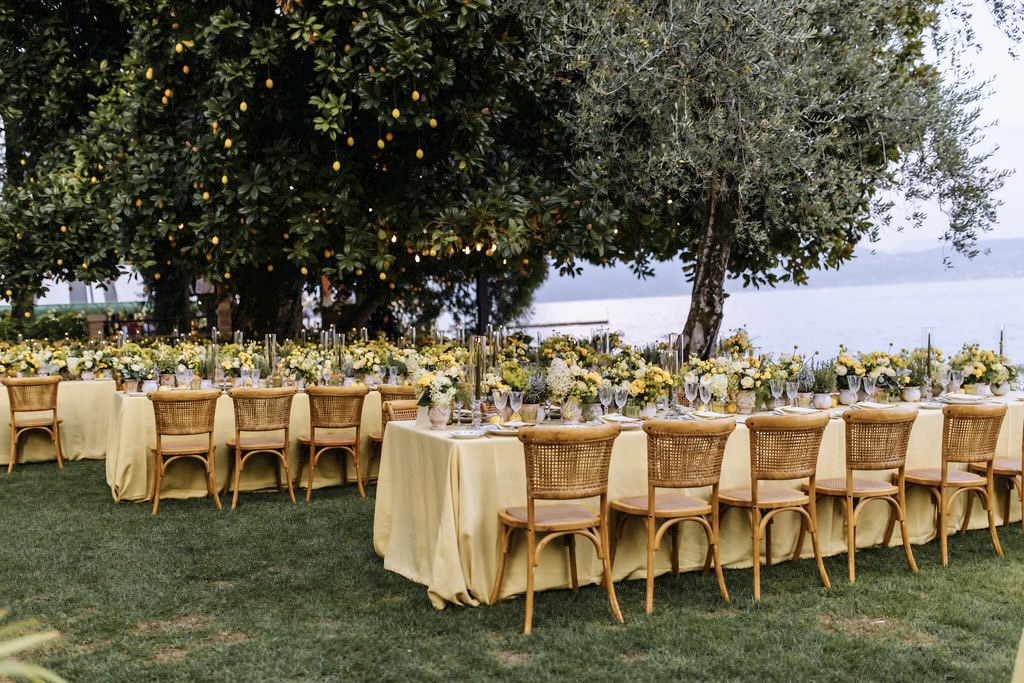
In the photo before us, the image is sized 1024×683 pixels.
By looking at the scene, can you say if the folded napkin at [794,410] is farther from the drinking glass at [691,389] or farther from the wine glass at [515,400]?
the wine glass at [515,400]

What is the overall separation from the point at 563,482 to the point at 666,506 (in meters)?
0.68

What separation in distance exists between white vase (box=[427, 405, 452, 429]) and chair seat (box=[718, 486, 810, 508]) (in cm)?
153

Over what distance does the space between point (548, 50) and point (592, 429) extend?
5.67m

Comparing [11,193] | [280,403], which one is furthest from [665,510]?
[11,193]

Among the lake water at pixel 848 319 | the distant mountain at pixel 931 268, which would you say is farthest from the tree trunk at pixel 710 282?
the distant mountain at pixel 931 268

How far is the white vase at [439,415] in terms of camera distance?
512 cm

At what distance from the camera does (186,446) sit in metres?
7.12

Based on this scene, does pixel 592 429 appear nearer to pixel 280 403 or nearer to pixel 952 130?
pixel 280 403

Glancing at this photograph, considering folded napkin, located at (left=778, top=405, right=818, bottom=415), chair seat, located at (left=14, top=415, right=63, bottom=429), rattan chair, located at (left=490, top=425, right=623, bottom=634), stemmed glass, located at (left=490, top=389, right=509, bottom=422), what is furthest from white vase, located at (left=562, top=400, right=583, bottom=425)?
chair seat, located at (left=14, top=415, right=63, bottom=429)

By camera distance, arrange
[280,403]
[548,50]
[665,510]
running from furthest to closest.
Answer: [548,50], [280,403], [665,510]

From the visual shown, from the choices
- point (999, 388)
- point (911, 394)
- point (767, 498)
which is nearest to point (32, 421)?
point (767, 498)

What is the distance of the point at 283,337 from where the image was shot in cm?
1291

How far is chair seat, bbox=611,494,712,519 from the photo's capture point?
15.3 ft

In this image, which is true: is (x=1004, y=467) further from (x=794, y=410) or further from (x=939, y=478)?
(x=794, y=410)
